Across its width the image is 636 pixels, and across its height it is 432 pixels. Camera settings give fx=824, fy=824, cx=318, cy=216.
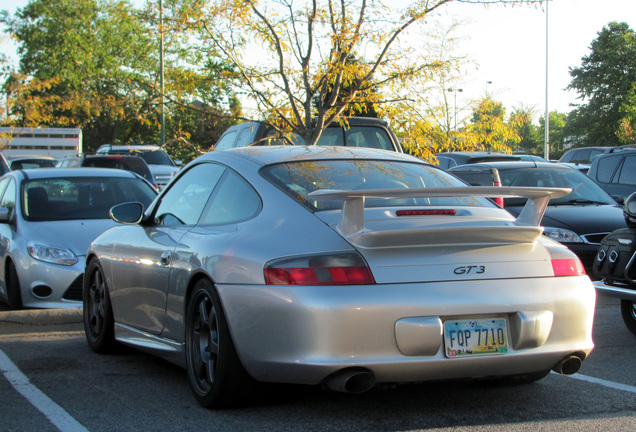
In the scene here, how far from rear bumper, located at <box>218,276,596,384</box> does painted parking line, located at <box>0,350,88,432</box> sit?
0.93 metres

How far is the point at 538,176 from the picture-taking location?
11180 mm

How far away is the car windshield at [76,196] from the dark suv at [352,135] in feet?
5.89

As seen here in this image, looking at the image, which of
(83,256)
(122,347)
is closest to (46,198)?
(83,256)

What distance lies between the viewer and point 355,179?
4.64 metres

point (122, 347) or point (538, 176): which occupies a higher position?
point (538, 176)

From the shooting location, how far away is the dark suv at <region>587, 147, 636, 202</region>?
42.6 ft

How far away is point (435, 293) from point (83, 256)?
15.9 ft

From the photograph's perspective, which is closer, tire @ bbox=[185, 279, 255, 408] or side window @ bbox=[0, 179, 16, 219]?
tire @ bbox=[185, 279, 255, 408]

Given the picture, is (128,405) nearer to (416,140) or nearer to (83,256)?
(83,256)

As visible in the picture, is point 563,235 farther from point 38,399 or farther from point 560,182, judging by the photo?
point 38,399

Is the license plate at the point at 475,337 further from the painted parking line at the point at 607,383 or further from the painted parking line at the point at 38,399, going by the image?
the painted parking line at the point at 38,399

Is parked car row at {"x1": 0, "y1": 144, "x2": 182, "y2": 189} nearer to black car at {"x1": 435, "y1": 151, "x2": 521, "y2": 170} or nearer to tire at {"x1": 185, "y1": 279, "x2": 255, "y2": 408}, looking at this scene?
black car at {"x1": 435, "y1": 151, "x2": 521, "y2": 170}

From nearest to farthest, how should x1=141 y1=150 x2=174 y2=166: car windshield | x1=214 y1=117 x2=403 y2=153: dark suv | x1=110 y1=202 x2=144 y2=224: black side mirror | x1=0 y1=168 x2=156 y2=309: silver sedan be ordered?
x1=110 y1=202 x2=144 y2=224: black side mirror
x1=0 y1=168 x2=156 y2=309: silver sedan
x1=214 y1=117 x2=403 y2=153: dark suv
x1=141 y1=150 x2=174 y2=166: car windshield

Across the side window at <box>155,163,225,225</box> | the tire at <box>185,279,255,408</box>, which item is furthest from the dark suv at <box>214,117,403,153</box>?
the tire at <box>185,279,255,408</box>
